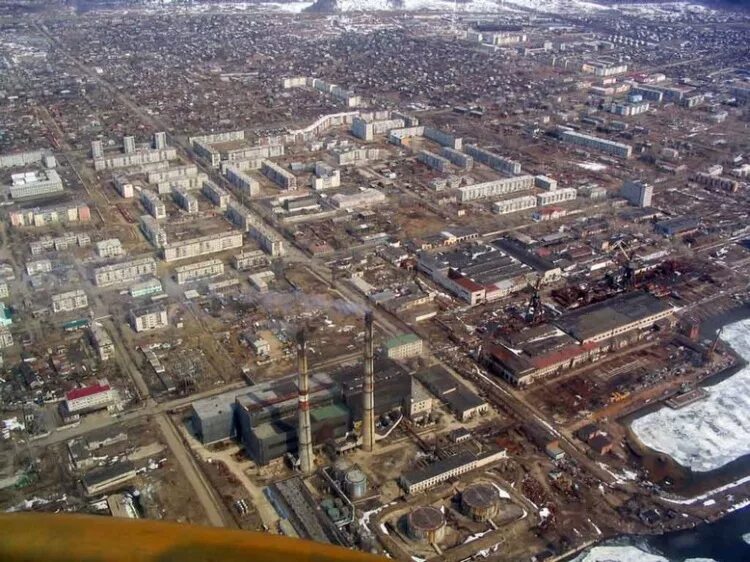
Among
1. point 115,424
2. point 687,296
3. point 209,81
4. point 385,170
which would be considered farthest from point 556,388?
point 209,81

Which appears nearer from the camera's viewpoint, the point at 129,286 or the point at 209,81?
the point at 129,286

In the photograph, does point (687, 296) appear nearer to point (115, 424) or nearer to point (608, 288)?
point (608, 288)

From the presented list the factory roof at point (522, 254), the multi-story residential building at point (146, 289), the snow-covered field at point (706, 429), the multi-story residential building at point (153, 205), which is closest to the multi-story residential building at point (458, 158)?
the factory roof at point (522, 254)

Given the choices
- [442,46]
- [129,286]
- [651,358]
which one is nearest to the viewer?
[651,358]

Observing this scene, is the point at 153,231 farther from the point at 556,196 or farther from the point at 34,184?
the point at 556,196

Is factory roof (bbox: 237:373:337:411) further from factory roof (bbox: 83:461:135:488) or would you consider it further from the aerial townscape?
factory roof (bbox: 83:461:135:488)

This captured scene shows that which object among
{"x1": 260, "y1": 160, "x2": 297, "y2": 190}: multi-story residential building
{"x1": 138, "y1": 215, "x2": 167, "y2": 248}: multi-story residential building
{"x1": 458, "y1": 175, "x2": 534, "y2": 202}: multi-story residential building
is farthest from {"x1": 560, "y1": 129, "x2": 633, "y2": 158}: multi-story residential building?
{"x1": 138, "y1": 215, "x2": 167, "y2": 248}: multi-story residential building

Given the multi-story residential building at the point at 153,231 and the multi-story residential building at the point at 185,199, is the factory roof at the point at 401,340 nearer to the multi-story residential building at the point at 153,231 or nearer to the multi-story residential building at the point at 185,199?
the multi-story residential building at the point at 153,231

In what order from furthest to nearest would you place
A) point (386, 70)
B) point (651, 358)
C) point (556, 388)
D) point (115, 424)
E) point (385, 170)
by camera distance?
1. point (386, 70)
2. point (385, 170)
3. point (651, 358)
4. point (556, 388)
5. point (115, 424)
